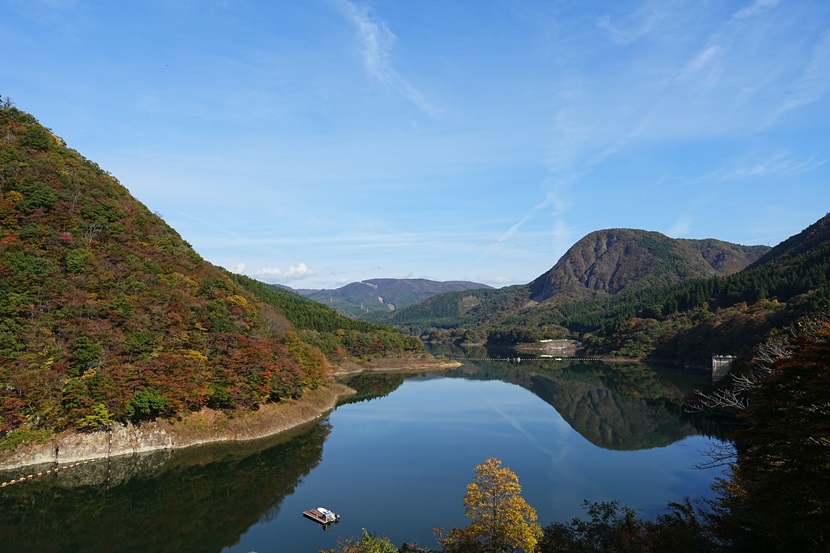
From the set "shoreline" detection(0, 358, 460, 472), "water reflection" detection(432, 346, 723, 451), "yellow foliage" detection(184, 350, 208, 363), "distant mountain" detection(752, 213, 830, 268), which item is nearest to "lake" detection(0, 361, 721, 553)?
"water reflection" detection(432, 346, 723, 451)

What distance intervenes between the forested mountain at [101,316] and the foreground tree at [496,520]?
31.9m

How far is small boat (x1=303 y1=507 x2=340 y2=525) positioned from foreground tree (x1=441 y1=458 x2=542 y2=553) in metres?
10.6

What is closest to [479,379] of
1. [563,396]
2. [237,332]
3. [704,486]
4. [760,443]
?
[563,396]

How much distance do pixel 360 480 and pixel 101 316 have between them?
27.7 metres

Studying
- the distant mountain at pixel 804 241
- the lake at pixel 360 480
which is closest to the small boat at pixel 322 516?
the lake at pixel 360 480

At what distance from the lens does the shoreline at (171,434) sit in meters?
37.9

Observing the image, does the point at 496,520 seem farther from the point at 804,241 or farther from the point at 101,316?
the point at 804,241

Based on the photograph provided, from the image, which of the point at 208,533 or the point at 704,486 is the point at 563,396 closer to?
the point at 704,486

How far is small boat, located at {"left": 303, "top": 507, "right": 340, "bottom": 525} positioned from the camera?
30.3m

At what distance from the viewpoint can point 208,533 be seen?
29.2 metres

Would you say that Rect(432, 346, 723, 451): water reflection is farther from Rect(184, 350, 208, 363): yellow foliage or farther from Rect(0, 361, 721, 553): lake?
Rect(184, 350, 208, 363): yellow foliage

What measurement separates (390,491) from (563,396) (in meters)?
55.1

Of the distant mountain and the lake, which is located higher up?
the distant mountain

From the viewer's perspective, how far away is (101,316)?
151ft
